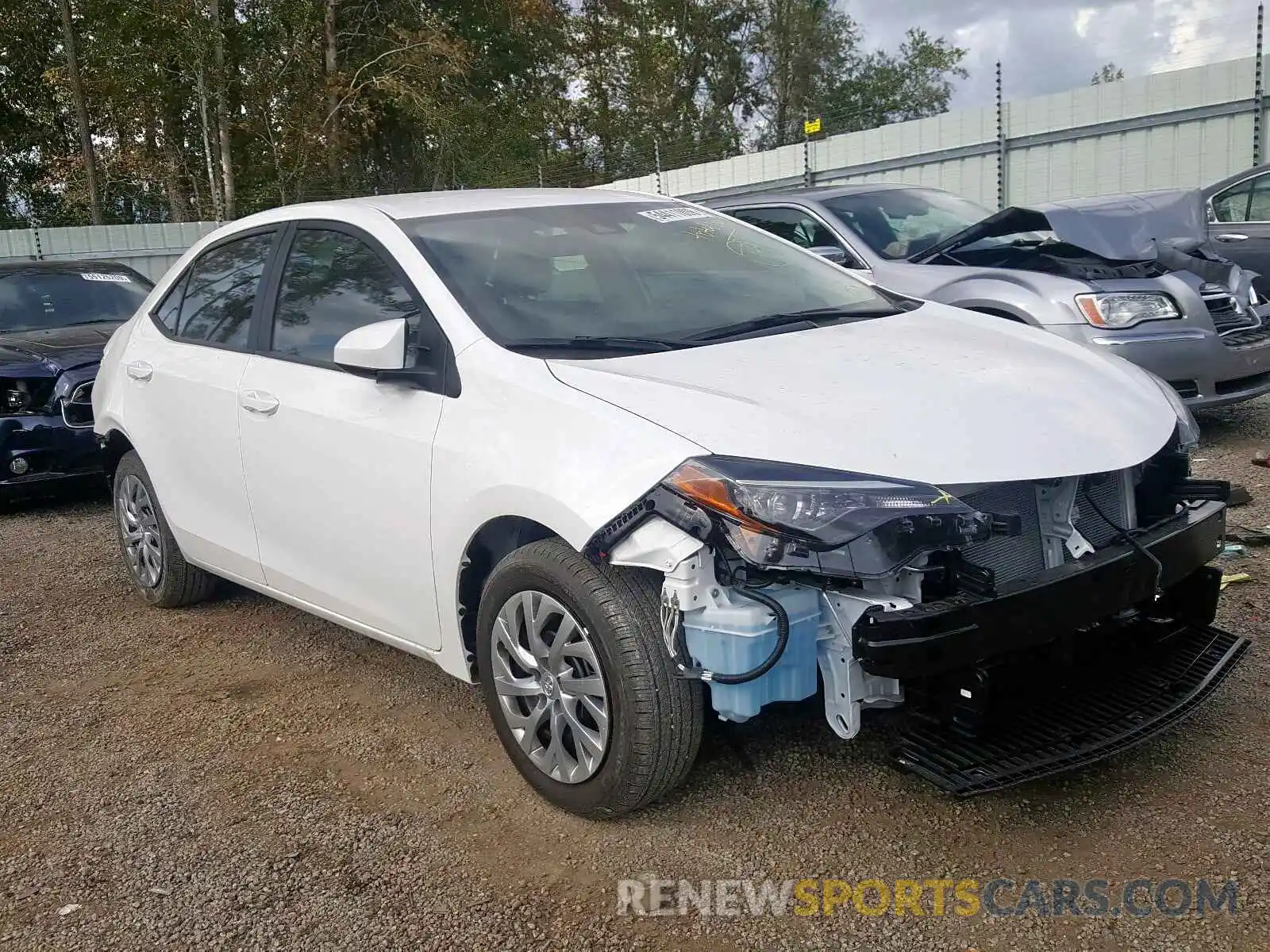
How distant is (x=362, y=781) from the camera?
3.28 meters

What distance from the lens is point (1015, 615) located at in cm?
257

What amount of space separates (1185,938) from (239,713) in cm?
287

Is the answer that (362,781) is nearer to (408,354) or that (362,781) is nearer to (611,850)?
(611,850)

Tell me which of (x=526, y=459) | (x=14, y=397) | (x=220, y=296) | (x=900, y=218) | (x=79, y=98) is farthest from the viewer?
(x=79, y=98)

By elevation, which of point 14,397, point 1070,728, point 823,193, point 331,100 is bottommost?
point 1070,728

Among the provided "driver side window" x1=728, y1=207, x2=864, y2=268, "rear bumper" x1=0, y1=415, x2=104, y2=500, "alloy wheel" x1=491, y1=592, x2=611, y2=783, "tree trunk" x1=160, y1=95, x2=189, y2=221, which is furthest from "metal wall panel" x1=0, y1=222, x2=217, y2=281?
"alloy wheel" x1=491, y1=592, x2=611, y2=783

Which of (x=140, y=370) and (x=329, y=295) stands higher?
(x=329, y=295)


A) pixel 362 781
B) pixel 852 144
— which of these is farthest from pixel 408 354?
pixel 852 144

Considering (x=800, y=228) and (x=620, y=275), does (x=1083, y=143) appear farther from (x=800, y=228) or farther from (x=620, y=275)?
(x=620, y=275)

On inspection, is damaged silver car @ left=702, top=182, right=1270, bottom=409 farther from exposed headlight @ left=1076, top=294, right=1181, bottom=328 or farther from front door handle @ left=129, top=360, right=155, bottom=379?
front door handle @ left=129, top=360, right=155, bottom=379

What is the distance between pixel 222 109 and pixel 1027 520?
21.0 meters

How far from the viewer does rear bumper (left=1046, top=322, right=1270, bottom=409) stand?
605 centimetres

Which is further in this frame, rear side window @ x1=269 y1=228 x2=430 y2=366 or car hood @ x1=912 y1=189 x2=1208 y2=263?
car hood @ x1=912 y1=189 x2=1208 y2=263

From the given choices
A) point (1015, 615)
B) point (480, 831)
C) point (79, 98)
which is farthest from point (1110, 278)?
point (79, 98)
